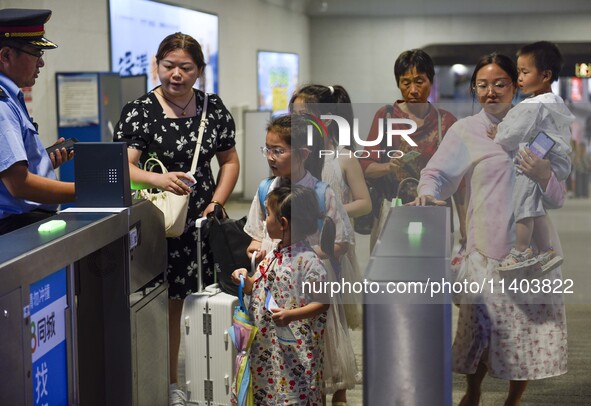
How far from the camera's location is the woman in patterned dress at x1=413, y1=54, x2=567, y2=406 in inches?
109

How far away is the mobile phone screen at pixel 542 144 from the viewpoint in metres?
2.77

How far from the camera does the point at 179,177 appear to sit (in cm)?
346

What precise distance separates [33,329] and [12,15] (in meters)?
1.15

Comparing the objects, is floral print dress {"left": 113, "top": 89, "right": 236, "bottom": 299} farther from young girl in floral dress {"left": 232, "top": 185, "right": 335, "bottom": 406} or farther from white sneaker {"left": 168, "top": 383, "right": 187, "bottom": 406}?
young girl in floral dress {"left": 232, "top": 185, "right": 335, "bottom": 406}

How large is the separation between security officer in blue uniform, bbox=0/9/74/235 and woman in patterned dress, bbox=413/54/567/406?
1.14 metres

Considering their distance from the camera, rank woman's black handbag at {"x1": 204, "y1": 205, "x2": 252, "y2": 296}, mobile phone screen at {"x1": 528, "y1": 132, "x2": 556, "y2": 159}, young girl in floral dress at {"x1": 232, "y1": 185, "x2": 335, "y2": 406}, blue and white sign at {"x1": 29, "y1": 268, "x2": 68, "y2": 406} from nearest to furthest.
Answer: blue and white sign at {"x1": 29, "y1": 268, "x2": 68, "y2": 406}
mobile phone screen at {"x1": 528, "y1": 132, "x2": 556, "y2": 159}
young girl in floral dress at {"x1": 232, "y1": 185, "x2": 335, "y2": 406}
woman's black handbag at {"x1": 204, "y1": 205, "x2": 252, "y2": 296}

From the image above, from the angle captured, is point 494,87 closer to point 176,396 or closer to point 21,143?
point 21,143

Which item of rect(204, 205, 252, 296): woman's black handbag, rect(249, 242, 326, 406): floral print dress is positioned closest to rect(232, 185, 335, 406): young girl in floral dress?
rect(249, 242, 326, 406): floral print dress

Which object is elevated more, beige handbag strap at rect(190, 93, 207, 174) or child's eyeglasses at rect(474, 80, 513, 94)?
child's eyeglasses at rect(474, 80, 513, 94)

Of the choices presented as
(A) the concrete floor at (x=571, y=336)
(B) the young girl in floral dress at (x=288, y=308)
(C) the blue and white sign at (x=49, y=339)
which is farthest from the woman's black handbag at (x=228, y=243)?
(C) the blue and white sign at (x=49, y=339)

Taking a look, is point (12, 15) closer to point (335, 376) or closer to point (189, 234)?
point (189, 234)

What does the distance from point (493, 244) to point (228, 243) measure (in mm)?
1056

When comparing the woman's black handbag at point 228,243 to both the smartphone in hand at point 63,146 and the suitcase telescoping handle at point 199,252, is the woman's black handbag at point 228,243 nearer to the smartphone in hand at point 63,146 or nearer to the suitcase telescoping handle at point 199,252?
the suitcase telescoping handle at point 199,252

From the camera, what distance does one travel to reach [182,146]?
363cm
